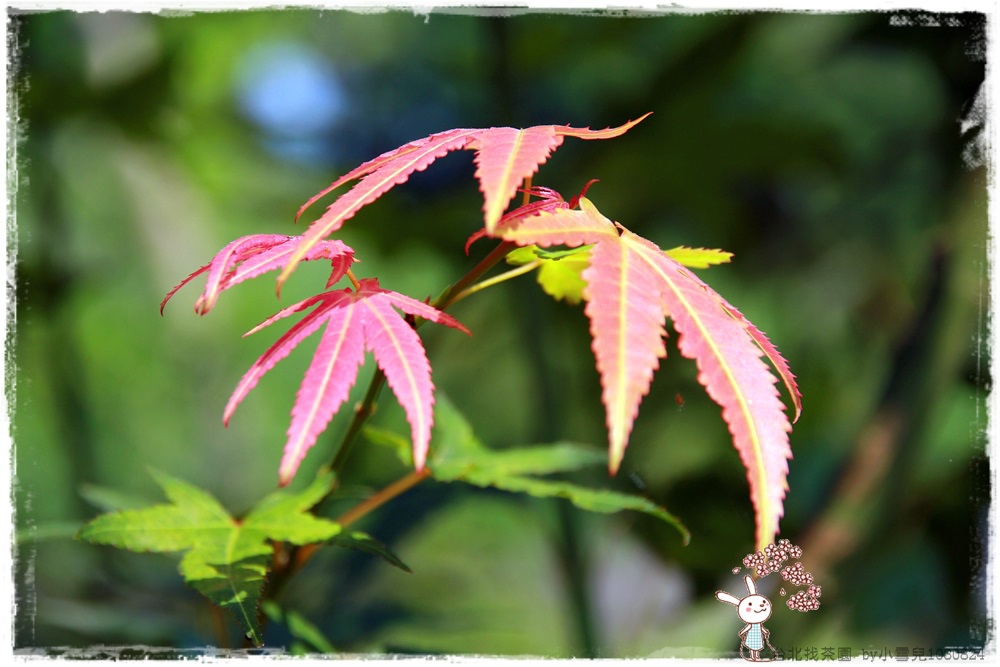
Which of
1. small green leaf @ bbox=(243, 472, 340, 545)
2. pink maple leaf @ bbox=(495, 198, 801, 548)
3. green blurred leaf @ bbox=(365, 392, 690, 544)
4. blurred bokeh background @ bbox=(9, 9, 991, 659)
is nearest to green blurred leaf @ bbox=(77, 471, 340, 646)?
small green leaf @ bbox=(243, 472, 340, 545)

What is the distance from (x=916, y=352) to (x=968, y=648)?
41 centimetres

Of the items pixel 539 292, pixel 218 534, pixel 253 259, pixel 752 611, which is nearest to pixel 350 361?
pixel 253 259

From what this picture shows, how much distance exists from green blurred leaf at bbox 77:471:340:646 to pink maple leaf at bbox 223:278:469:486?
113mm

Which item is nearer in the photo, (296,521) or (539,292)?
(296,521)

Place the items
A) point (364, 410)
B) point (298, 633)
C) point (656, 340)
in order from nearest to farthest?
point (656, 340) < point (364, 410) < point (298, 633)

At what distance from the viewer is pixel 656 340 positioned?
31 cm

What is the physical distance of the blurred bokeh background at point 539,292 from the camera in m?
0.92

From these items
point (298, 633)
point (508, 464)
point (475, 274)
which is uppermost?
point (475, 274)

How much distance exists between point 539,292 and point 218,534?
61 cm

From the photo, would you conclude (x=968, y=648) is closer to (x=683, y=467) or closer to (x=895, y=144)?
(x=683, y=467)

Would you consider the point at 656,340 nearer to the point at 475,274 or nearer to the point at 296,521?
the point at 475,274

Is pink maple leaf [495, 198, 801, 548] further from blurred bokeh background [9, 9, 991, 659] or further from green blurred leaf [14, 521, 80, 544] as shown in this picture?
blurred bokeh background [9, 9, 991, 659]

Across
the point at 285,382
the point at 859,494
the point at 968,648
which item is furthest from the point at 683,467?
the point at 285,382

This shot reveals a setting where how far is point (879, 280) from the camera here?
1.12 metres
